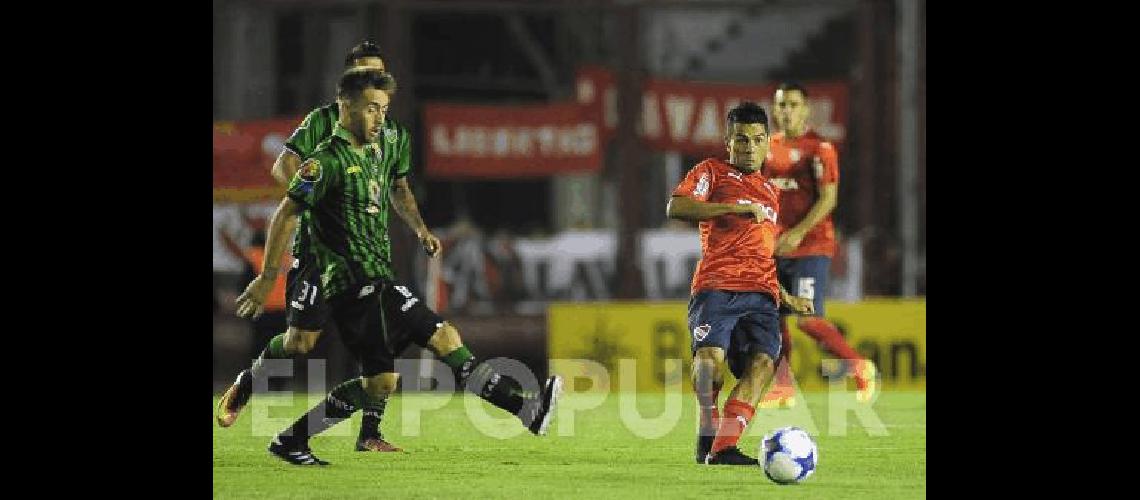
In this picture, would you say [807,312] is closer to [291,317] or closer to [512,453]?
[512,453]

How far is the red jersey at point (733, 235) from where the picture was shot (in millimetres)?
10336

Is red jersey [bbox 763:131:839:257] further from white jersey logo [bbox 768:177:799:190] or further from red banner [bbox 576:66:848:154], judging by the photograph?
red banner [bbox 576:66:848:154]

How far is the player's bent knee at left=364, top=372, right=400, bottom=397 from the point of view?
1028 cm

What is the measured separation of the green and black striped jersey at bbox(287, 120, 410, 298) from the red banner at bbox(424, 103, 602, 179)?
26.2ft

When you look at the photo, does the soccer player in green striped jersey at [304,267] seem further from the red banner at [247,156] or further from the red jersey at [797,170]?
the red banner at [247,156]

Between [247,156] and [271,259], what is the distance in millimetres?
8492

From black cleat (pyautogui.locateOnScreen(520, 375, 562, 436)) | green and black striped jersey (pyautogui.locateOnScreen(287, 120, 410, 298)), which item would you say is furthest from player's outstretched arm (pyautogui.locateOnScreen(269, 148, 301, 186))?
black cleat (pyautogui.locateOnScreen(520, 375, 562, 436))

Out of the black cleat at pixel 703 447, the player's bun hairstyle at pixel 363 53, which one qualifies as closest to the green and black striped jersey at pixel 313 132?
the player's bun hairstyle at pixel 363 53

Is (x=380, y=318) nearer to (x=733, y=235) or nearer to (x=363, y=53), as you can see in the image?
(x=363, y=53)

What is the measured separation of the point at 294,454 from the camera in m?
10.8

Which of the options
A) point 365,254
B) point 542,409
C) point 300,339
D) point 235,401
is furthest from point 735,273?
point 235,401
